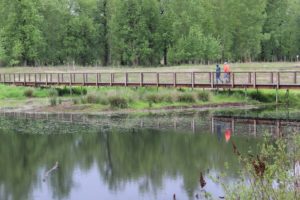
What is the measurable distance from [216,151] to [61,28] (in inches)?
3018

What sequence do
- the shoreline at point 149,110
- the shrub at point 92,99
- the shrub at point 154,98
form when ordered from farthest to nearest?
the shrub at point 92,99, the shrub at point 154,98, the shoreline at point 149,110

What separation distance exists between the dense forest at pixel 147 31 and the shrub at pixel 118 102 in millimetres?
40259

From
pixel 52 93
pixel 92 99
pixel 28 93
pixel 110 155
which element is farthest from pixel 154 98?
pixel 110 155

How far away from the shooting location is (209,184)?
68.7ft

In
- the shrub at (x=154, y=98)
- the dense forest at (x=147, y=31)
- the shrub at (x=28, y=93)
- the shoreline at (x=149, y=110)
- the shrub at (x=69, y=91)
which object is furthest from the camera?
the dense forest at (x=147, y=31)

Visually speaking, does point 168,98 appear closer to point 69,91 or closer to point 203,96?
point 203,96

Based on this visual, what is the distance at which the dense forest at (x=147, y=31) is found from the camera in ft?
300

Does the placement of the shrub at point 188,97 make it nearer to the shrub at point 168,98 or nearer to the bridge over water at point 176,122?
the shrub at point 168,98

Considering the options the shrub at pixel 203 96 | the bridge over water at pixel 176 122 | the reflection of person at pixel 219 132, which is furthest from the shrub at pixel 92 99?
the reflection of person at pixel 219 132

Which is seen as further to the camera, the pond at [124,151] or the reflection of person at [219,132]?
the reflection of person at [219,132]

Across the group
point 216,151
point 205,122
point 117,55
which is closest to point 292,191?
point 216,151

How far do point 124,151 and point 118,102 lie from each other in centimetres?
1876

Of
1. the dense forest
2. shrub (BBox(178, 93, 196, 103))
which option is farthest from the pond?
the dense forest

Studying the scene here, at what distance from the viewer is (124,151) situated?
96.7 feet
